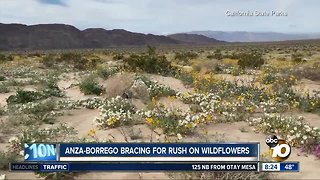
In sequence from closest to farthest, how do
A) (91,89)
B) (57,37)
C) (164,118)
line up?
1. (164,118)
2. (91,89)
3. (57,37)

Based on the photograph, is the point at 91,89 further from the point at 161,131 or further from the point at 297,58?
the point at 297,58

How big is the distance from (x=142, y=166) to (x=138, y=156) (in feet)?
0.60

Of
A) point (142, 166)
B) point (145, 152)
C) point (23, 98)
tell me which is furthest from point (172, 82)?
point (142, 166)

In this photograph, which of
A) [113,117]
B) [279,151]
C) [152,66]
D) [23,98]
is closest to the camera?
[279,151]

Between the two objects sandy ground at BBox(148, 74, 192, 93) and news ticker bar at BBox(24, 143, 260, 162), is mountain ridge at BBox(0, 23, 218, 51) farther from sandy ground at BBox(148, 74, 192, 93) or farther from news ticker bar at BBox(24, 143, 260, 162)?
news ticker bar at BBox(24, 143, 260, 162)

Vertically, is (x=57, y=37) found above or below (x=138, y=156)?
above

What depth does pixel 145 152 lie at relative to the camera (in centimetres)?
532

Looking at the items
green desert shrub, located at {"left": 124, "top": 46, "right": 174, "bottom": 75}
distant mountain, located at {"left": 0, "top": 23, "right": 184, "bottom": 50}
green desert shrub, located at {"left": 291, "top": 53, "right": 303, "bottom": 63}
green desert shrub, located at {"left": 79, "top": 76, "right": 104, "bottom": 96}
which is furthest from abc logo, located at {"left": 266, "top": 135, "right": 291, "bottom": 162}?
distant mountain, located at {"left": 0, "top": 23, "right": 184, "bottom": 50}

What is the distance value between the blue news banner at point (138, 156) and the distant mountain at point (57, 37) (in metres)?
118

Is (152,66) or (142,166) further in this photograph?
(152,66)

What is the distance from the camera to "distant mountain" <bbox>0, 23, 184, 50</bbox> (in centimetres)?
12312

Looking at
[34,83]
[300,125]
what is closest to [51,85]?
[34,83]

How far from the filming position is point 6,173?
5938 mm

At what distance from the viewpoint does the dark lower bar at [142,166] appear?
497cm
